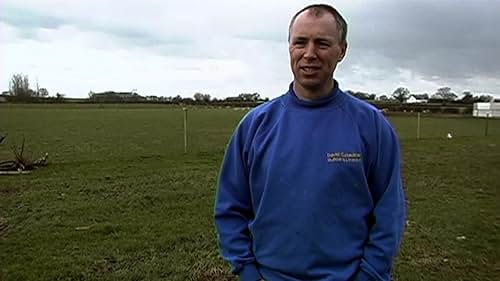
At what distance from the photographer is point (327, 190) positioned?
66.3 inches

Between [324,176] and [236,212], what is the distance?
1.22 ft

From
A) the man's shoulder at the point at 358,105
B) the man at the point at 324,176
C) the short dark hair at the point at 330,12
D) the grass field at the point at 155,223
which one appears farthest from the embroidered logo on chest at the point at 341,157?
the grass field at the point at 155,223

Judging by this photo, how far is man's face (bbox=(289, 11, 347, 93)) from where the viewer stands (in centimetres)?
171

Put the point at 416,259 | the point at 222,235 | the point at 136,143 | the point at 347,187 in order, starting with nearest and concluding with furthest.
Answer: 1. the point at 347,187
2. the point at 222,235
3. the point at 416,259
4. the point at 136,143

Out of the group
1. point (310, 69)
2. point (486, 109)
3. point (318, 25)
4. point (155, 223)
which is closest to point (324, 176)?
point (310, 69)

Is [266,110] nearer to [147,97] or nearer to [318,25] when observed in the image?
[318,25]

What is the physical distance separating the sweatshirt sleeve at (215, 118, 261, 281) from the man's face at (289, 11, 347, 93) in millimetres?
311

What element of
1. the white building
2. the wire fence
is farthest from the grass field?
the white building

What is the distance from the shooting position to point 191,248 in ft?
17.1

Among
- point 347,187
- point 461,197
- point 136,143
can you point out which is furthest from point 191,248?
point 136,143

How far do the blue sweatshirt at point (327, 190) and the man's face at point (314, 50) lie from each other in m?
0.06

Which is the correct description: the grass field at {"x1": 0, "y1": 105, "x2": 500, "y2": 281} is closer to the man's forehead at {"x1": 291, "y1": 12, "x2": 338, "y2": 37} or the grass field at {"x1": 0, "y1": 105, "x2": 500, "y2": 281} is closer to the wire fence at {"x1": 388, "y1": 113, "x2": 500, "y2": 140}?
the man's forehead at {"x1": 291, "y1": 12, "x2": 338, "y2": 37}

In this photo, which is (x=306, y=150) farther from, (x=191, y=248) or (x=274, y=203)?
(x=191, y=248)

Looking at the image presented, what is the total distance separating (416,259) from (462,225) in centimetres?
172
